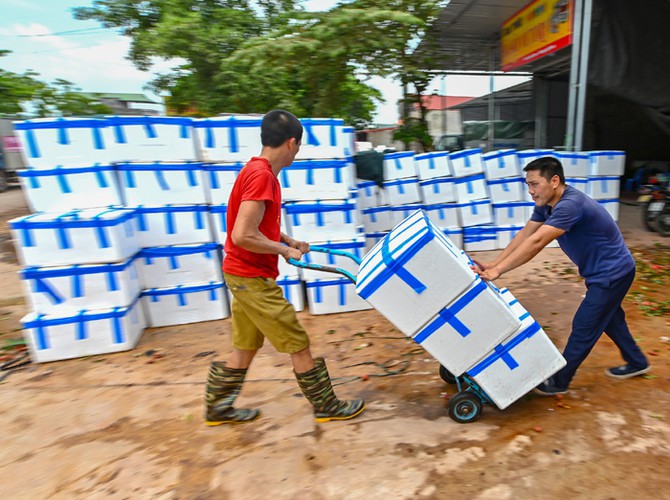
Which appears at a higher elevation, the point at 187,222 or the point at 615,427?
the point at 187,222

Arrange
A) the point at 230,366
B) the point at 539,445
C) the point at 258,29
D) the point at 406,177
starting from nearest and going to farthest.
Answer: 1. the point at 539,445
2. the point at 230,366
3. the point at 406,177
4. the point at 258,29

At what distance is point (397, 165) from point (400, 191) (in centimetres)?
43

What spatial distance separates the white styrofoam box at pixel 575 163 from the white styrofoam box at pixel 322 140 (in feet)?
15.5

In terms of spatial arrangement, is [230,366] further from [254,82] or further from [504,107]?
[504,107]

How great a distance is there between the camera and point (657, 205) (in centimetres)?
789

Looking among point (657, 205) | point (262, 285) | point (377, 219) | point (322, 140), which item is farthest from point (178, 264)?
point (657, 205)

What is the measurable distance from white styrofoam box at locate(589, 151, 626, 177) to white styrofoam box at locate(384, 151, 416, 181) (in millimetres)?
3446

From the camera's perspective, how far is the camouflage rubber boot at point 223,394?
2.82m

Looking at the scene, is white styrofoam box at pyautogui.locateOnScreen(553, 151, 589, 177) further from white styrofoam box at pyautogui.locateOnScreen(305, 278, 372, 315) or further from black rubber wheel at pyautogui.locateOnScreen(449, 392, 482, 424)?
black rubber wheel at pyautogui.locateOnScreen(449, 392, 482, 424)

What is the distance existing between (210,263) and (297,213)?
44.7 inches

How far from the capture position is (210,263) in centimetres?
474

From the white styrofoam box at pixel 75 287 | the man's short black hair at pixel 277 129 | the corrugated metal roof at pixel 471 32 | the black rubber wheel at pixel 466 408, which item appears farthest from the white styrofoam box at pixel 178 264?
the corrugated metal roof at pixel 471 32

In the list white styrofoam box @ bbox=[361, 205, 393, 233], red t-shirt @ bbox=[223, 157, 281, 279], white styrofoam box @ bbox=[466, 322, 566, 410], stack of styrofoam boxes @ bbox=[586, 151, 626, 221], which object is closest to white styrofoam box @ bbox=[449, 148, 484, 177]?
white styrofoam box @ bbox=[361, 205, 393, 233]

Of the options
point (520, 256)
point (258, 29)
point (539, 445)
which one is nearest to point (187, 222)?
point (520, 256)
